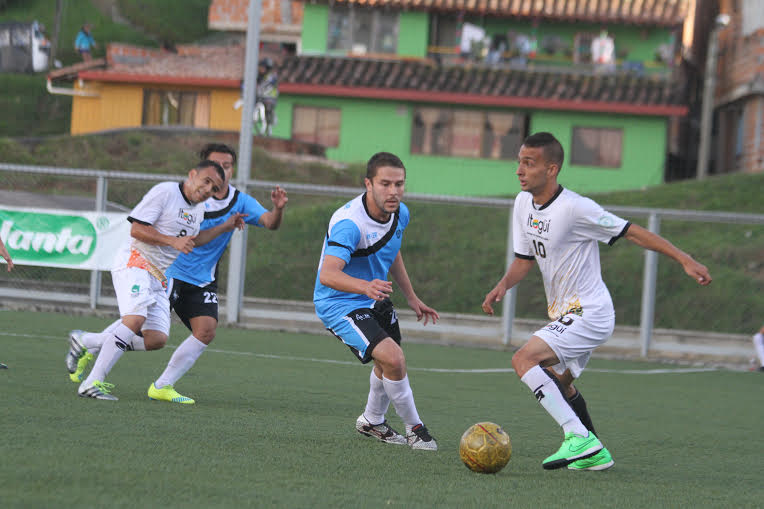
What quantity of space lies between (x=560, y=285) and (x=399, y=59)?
1105 inches

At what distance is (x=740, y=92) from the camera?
32500 mm

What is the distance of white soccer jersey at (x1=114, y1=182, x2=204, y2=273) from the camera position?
7691 millimetres

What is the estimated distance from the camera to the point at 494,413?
850 cm

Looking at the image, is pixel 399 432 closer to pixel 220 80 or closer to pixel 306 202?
pixel 306 202

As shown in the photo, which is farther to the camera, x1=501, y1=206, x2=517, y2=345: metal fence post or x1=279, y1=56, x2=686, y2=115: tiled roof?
x1=279, y1=56, x2=686, y2=115: tiled roof

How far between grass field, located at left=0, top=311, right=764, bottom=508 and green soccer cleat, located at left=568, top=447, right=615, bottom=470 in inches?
2.1

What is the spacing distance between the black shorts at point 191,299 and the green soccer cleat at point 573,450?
11.0 feet

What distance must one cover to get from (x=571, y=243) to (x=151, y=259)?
325 centimetres

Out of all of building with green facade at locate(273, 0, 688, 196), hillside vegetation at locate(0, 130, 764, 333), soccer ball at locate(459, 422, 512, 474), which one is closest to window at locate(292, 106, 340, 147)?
building with green facade at locate(273, 0, 688, 196)

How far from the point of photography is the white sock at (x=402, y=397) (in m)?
6.34

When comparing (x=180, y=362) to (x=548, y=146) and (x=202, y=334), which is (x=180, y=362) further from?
(x=548, y=146)

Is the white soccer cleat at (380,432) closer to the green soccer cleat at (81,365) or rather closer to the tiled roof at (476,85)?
the green soccer cleat at (81,365)

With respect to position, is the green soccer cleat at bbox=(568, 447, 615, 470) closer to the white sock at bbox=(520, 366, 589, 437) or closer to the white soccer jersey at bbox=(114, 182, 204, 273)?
the white sock at bbox=(520, 366, 589, 437)

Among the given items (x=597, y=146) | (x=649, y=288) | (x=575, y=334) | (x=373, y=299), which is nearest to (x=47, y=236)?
(x=649, y=288)
